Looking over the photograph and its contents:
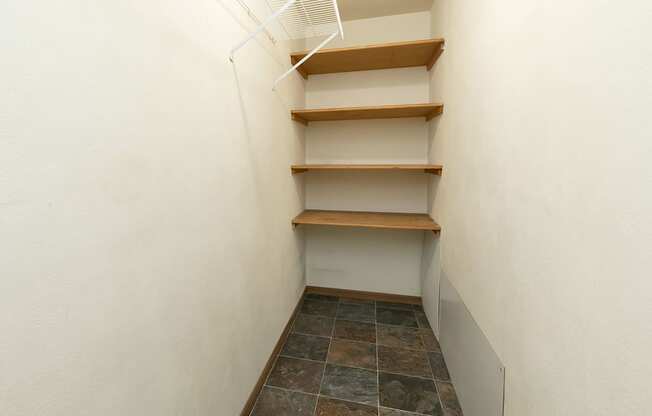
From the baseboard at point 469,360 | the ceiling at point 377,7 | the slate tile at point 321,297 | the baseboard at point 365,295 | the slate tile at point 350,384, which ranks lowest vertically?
the slate tile at point 350,384

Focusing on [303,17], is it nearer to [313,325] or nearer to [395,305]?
[313,325]

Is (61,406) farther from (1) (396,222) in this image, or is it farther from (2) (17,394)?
(1) (396,222)

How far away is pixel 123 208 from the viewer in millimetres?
710

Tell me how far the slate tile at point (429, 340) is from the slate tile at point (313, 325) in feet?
2.39

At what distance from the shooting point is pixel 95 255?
2.10 ft

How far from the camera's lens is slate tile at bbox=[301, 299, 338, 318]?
93.7 inches

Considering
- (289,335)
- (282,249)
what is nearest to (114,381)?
(282,249)

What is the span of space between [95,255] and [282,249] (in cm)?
137

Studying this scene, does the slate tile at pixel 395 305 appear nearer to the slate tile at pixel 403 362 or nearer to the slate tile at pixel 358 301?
the slate tile at pixel 358 301

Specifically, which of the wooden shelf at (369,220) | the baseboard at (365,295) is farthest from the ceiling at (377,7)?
the baseboard at (365,295)

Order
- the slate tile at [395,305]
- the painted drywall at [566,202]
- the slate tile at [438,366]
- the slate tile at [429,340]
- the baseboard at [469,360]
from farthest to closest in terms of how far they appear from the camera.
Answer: the slate tile at [395,305]
the slate tile at [429,340]
the slate tile at [438,366]
the baseboard at [469,360]
the painted drywall at [566,202]

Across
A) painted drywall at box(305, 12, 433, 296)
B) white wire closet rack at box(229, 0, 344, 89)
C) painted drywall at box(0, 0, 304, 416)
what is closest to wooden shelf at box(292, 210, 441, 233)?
painted drywall at box(305, 12, 433, 296)

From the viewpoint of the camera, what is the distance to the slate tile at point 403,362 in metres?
1.72

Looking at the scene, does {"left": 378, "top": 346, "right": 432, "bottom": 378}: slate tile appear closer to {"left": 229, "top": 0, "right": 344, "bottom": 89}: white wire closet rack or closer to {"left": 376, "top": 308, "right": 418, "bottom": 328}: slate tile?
{"left": 376, "top": 308, "right": 418, "bottom": 328}: slate tile
